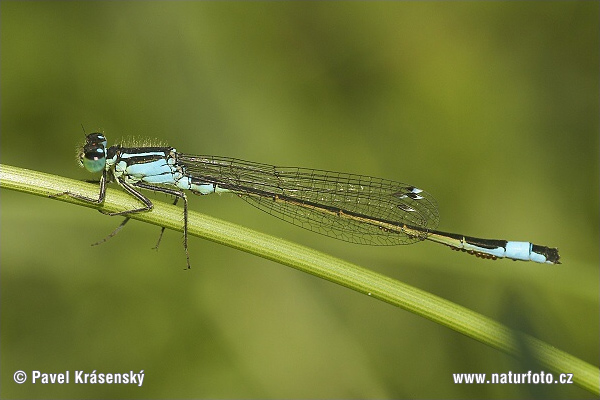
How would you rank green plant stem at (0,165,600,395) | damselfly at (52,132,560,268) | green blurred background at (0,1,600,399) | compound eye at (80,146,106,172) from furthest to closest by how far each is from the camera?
green blurred background at (0,1,600,399), damselfly at (52,132,560,268), compound eye at (80,146,106,172), green plant stem at (0,165,600,395)

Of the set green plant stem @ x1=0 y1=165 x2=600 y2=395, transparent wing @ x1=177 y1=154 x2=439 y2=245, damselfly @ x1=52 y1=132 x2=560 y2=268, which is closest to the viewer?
green plant stem @ x1=0 y1=165 x2=600 y2=395

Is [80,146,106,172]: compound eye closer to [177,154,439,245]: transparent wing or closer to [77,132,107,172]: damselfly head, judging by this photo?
[77,132,107,172]: damselfly head

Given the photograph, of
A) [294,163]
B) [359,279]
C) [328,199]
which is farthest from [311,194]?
[359,279]

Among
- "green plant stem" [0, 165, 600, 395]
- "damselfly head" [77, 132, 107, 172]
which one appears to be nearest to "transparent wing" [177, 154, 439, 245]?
"damselfly head" [77, 132, 107, 172]

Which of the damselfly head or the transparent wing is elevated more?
the transparent wing

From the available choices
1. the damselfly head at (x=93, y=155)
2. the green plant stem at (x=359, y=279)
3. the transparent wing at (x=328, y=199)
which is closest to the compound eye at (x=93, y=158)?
the damselfly head at (x=93, y=155)

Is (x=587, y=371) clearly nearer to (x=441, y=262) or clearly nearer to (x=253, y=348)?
(x=441, y=262)
